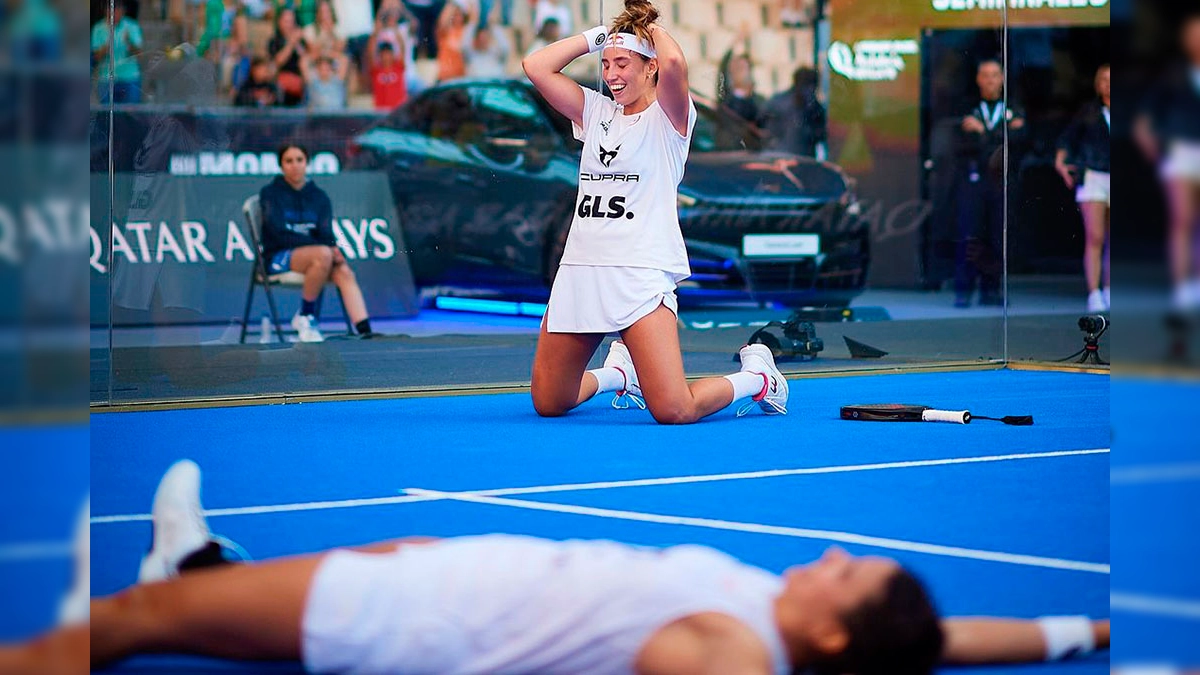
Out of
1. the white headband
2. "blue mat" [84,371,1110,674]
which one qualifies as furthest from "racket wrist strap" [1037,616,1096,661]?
the white headband

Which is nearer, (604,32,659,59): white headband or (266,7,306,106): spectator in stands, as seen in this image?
(604,32,659,59): white headband

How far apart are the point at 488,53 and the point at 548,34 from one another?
17.3 inches

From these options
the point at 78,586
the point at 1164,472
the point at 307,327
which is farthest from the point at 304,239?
the point at 1164,472

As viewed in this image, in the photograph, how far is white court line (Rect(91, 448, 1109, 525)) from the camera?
5.04m

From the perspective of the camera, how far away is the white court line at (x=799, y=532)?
4.19 metres

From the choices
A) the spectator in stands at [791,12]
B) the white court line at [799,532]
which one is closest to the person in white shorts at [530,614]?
the white court line at [799,532]

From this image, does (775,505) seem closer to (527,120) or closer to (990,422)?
(990,422)

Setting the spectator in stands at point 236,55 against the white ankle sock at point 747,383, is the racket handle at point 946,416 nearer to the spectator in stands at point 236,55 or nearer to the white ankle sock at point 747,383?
the white ankle sock at point 747,383

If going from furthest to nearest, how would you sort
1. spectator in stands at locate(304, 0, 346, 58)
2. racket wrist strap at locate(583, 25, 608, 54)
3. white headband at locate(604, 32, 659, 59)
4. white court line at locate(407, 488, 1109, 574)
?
spectator in stands at locate(304, 0, 346, 58) → racket wrist strap at locate(583, 25, 608, 54) → white headband at locate(604, 32, 659, 59) → white court line at locate(407, 488, 1109, 574)

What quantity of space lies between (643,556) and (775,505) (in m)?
2.22

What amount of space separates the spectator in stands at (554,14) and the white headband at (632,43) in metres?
2.43

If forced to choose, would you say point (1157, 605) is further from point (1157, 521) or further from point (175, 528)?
point (175, 528)

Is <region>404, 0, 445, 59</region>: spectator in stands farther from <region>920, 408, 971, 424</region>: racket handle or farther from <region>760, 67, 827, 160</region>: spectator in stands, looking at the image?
<region>920, 408, 971, 424</region>: racket handle

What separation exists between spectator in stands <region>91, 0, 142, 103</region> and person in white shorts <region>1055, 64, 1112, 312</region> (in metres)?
6.15
